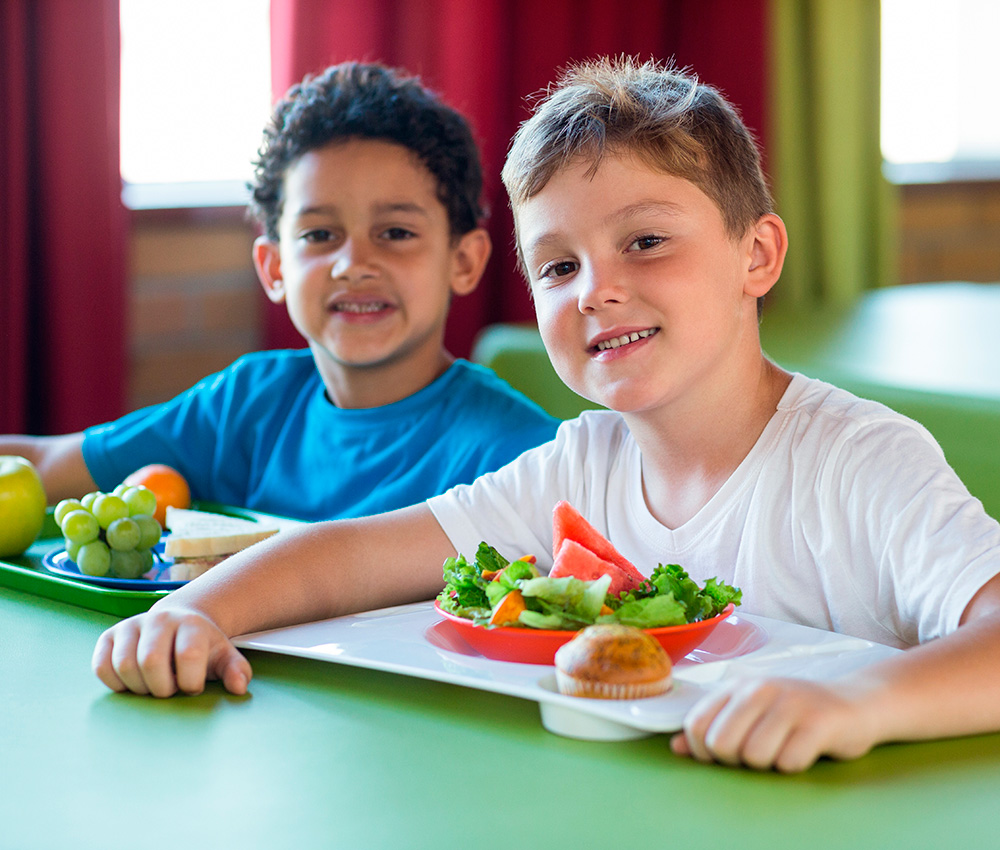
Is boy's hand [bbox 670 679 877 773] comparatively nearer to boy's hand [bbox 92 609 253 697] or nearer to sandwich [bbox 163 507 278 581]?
boy's hand [bbox 92 609 253 697]

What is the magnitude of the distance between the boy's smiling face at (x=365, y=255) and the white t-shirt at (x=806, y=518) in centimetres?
50

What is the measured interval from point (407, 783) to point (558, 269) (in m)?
0.59

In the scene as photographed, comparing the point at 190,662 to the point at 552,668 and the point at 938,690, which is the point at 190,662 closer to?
the point at 552,668

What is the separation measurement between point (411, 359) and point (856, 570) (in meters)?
0.91

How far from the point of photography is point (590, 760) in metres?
0.77

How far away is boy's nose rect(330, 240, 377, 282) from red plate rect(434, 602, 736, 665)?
0.88 metres

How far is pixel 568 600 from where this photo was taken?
887mm

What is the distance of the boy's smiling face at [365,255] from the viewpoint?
1732 mm

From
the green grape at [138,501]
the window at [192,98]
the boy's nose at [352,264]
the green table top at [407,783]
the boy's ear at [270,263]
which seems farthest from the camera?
the window at [192,98]

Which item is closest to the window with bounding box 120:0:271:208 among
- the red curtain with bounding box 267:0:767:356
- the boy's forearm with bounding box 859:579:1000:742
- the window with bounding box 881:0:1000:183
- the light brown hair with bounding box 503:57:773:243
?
the red curtain with bounding box 267:0:767:356

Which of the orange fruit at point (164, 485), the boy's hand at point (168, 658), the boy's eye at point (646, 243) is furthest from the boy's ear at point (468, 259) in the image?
the boy's hand at point (168, 658)

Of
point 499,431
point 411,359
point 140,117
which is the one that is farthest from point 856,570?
point 140,117

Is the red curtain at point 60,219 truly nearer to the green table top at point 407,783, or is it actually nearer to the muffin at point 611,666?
the green table top at point 407,783

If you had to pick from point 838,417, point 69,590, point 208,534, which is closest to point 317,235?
point 208,534
